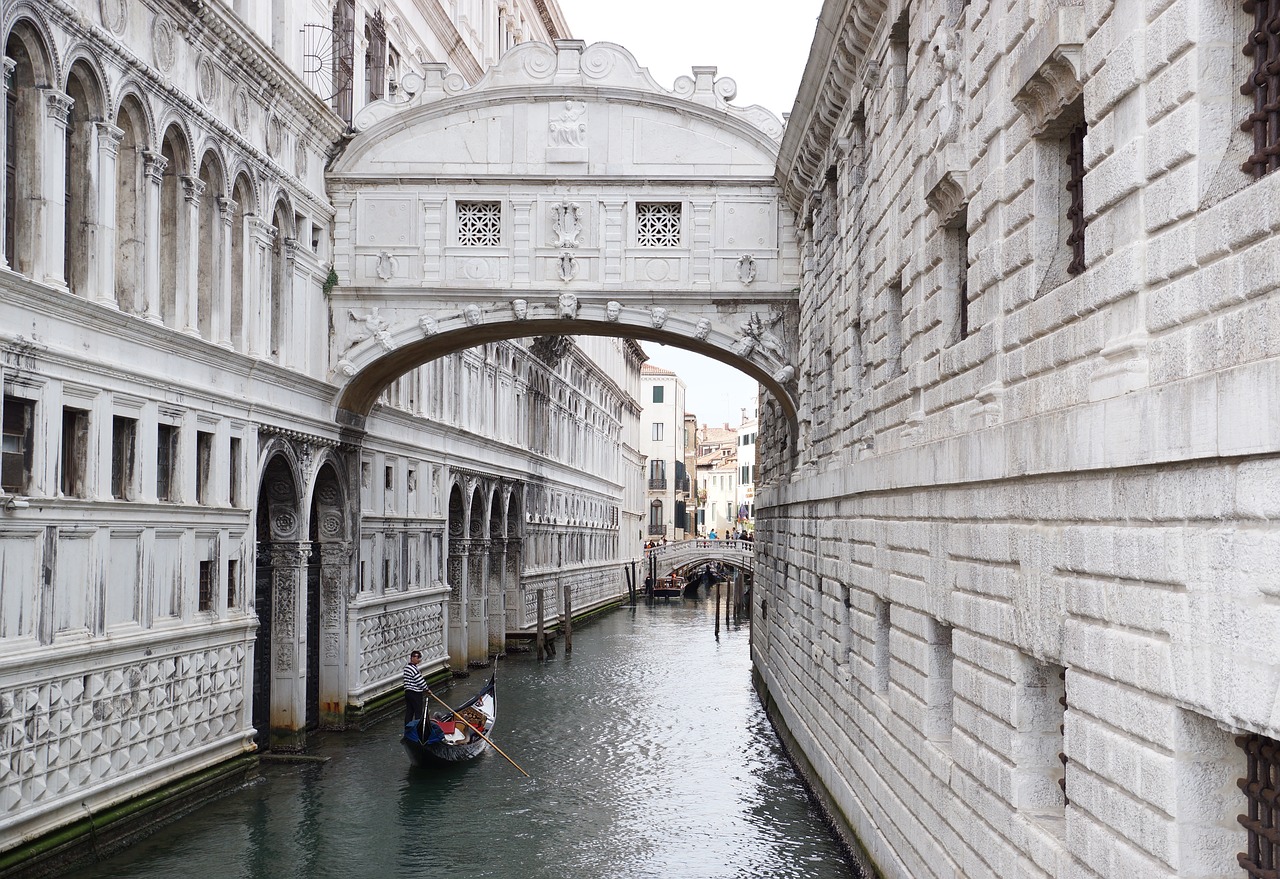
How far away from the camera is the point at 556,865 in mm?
11922

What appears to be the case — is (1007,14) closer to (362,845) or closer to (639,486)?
(362,845)

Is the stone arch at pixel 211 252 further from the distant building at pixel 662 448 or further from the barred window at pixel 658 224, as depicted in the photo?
the distant building at pixel 662 448

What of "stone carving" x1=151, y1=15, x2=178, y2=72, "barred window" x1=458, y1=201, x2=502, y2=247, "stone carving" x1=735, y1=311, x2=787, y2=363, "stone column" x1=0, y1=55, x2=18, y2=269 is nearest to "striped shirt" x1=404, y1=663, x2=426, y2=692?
"barred window" x1=458, y1=201, x2=502, y2=247

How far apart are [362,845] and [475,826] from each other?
130 cm

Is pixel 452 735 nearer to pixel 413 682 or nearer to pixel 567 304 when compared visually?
pixel 413 682

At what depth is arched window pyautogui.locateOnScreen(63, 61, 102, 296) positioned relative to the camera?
10977 mm

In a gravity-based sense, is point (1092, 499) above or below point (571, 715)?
above

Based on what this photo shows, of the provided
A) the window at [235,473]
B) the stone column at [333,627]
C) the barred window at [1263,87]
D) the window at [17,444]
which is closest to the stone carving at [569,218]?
the window at [235,473]

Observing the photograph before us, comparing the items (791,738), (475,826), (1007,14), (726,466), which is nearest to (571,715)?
(791,738)

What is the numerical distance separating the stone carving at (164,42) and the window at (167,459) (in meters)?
3.15

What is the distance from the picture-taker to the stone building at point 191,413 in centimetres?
1018

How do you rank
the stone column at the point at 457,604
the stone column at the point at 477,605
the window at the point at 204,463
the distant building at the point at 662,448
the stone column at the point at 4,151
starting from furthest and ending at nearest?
the distant building at the point at 662,448
the stone column at the point at 477,605
the stone column at the point at 457,604
the window at the point at 204,463
the stone column at the point at 4,151

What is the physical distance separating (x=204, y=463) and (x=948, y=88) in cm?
831

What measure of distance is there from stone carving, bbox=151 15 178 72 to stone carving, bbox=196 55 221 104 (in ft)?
1.87
